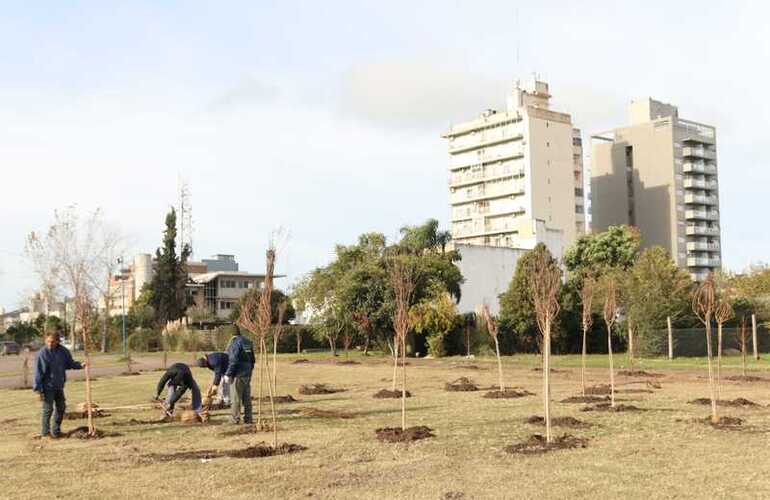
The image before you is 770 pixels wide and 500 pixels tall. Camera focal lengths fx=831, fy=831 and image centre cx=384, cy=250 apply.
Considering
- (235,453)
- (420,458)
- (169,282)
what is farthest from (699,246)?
(235,453)

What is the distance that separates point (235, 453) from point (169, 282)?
7465cm

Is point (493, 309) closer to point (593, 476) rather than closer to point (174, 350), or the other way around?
point (174, 350)

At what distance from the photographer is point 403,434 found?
1270cm

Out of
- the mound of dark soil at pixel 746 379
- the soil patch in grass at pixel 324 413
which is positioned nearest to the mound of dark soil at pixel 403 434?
the soil patch in grass at pixel 324 413

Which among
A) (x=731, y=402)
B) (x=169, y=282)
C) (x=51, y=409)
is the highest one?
(x=169, y=282)

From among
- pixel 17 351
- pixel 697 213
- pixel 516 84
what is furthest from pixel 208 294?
pixel 697 213

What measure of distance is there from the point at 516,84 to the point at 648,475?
100699 millimetres

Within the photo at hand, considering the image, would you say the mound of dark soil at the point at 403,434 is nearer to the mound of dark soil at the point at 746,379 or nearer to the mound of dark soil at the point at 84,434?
the mound of dark soil at the point at 84,434

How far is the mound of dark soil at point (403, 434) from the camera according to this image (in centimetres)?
1243

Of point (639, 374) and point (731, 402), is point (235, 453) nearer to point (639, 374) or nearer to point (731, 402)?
point (731, 402)

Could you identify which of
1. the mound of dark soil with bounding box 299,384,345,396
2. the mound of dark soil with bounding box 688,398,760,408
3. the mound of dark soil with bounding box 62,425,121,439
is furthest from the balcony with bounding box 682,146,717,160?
the mound of dark soil with bounding box 62,425,121,439

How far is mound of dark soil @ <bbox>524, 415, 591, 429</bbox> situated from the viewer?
13.7 metres

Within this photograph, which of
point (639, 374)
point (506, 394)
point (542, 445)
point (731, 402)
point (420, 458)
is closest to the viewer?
point (420, 458)

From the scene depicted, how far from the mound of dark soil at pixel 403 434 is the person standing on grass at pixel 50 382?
5.47 metres
